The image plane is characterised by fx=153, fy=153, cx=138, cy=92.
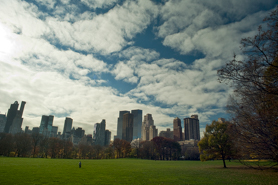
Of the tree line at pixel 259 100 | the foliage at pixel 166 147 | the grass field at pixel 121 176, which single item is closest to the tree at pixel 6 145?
the grass field at pixel 121 176

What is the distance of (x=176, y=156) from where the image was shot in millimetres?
122188

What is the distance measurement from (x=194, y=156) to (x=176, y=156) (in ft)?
54.3

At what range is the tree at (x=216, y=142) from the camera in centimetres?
3994

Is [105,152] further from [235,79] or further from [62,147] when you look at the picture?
[235,79]

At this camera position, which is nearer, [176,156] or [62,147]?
[62,147]

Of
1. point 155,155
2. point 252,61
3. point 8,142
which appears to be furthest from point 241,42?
point 155,155

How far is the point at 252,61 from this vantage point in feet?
32.9

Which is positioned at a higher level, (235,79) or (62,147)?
(235,79)

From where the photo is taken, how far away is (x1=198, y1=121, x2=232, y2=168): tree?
39.9 metres

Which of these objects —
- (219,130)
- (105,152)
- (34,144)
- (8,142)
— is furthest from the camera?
(105,152)

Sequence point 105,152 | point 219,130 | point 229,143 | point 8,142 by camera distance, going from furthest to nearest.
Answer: point 105,152, point 8,142, point 219,130, point 229,143

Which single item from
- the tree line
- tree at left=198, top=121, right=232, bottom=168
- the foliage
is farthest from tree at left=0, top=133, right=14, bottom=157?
the tree line

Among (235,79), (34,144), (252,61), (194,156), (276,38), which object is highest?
(276,38)

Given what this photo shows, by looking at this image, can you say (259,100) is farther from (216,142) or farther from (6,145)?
(6,145)
